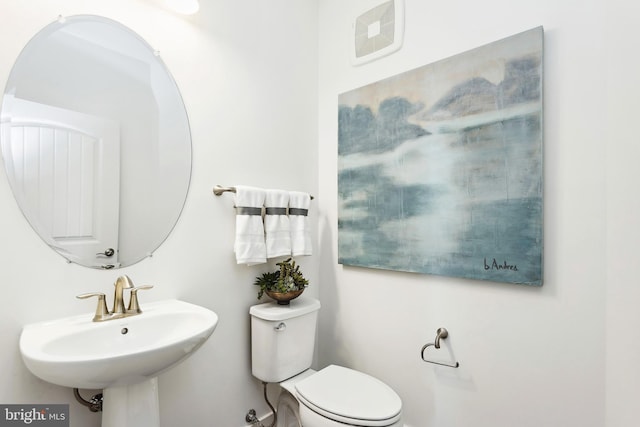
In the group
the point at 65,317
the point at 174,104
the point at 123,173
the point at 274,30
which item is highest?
the point at 274,30

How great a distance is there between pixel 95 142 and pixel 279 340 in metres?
1.14

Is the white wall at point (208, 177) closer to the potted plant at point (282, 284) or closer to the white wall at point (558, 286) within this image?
the potted plant at point (282, 284)

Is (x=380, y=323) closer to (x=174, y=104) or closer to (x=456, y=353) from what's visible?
(x=456, y=353)

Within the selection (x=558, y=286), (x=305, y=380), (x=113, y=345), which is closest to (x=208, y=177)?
(x=113, y=345)

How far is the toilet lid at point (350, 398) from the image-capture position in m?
1.17

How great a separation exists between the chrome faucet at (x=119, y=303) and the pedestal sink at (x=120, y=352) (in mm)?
24

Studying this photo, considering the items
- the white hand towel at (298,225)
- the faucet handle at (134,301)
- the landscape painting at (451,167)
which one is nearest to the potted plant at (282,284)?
the white hand towel at (298,225)

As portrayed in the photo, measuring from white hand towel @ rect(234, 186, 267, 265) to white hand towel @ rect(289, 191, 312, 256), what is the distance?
0.21 meters

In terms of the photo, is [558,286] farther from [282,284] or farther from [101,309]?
[101,309]

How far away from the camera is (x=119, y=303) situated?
1128mm

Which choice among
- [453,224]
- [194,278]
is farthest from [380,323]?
[194,278]

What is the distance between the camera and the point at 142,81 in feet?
4.25

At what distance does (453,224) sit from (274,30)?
142cm

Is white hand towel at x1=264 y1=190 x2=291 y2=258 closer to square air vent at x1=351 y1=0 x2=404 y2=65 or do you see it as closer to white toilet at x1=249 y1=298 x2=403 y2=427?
white toilet at x1=249 y1=298 x2=403 y2=427
